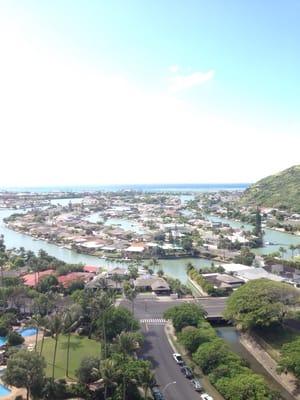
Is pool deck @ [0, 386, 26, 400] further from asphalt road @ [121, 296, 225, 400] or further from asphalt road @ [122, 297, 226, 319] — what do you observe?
asphalt road @ [122, 297, 226, 319]

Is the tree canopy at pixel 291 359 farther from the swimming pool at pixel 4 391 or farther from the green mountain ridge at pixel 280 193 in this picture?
the green mountain ridge at pixel 280 193

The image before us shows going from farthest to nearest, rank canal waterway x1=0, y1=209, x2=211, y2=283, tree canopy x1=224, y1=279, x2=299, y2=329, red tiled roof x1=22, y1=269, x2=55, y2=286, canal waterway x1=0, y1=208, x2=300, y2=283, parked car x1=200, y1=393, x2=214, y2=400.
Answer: canal waterway x1=0, y1=208, x2=300, y2=283
canal waterway x1=0, y1=209, x2=211, y2=283
red tiled roof x1=22, y1=269, x2=55, y2=286
tree canopy x1=224, y1=279, x2=299, y2=329
parked car x1=200, y1=393, x2=214, y2=400

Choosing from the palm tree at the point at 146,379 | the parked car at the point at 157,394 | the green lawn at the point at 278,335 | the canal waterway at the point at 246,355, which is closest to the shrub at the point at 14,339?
the parked car at the point at 157,394

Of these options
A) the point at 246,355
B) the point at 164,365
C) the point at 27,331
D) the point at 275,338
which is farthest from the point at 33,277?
the point at 275,338

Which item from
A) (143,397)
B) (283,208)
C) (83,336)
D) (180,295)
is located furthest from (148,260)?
(283,208)

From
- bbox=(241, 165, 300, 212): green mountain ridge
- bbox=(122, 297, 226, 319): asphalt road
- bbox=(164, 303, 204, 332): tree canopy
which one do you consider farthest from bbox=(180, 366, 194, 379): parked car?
bbox=(241, 165, 300, 212): green mountain ridge

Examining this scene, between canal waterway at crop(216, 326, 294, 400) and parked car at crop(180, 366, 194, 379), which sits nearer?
canal waterway at crop(216, 326, 294, 400)

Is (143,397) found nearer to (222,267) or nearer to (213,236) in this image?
(222,267)
